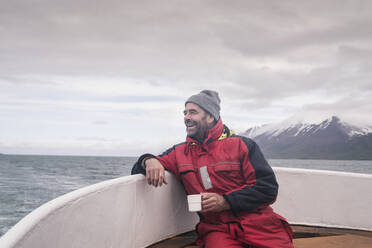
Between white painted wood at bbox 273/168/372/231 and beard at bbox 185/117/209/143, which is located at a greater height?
beard at bbox 185/117/209/143

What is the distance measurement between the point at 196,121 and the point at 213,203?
598 millimetres

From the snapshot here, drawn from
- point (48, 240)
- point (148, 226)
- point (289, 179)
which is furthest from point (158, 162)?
point (289, 179)

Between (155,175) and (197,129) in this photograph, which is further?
(197,129)

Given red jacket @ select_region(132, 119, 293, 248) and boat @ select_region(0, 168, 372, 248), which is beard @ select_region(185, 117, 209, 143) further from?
boat @ select_region(0, 168, 372, 248)

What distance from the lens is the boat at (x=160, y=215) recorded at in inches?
55.5

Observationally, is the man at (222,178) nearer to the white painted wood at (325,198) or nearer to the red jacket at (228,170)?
the red jacket at (228,170)

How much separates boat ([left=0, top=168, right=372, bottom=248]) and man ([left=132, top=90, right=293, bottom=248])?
222 mm

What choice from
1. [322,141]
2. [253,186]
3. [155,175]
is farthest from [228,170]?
[322,141]

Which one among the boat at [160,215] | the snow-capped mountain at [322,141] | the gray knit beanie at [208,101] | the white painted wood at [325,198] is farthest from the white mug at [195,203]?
the snow-capped mountain at [322,141]

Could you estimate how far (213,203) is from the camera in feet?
6.37

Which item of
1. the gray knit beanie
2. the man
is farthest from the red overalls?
the gray knit beanie

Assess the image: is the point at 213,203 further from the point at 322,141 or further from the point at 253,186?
the point at 322,141

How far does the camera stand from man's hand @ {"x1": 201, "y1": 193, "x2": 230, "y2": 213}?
1942 millimetres

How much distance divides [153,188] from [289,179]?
137cm
